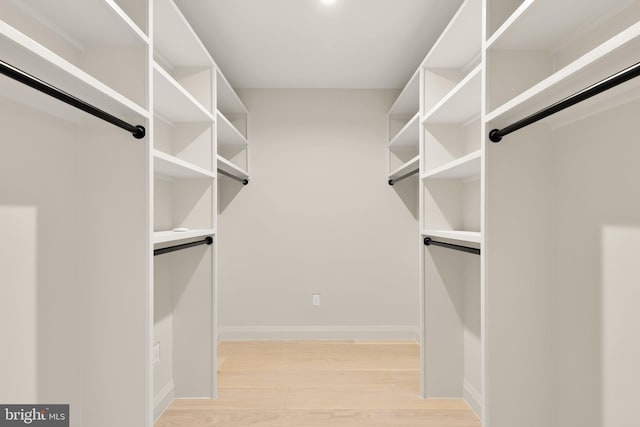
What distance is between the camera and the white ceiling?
7.52 feet

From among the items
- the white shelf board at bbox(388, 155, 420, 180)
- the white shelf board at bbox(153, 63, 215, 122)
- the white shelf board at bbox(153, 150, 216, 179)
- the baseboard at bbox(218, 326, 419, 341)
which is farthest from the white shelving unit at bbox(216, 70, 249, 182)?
the baseboard at bbox(218, 326, 419, 341)

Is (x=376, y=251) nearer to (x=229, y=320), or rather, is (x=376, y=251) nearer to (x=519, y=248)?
(x=229, y=320)

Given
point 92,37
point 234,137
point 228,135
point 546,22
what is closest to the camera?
point 546,22

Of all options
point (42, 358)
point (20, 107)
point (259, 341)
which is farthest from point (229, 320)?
point (20, 107)

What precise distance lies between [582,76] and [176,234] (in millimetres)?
1792

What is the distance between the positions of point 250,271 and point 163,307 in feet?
4.85

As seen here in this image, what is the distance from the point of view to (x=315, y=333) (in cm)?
371

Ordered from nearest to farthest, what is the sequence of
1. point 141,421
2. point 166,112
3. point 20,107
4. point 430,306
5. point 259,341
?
point 20,107 → point 141,421 → point 166,112 → point 430,306 → point 259,341

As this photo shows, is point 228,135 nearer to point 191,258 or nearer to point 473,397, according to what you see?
point 191,258

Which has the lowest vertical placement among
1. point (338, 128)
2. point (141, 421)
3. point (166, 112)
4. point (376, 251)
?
point (141, 421)

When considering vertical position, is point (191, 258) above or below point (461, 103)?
below

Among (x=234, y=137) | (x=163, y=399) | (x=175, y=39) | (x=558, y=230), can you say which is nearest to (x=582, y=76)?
(x=558, y=230)

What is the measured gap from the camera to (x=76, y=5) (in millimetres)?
1216

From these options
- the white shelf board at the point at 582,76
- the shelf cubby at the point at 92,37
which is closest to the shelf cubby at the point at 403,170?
the white shelf board at the point at 582,76
